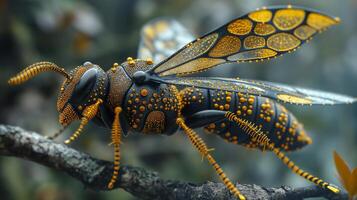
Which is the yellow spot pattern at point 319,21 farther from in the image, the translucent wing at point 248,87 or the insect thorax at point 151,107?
the insect thorax at point 151,107

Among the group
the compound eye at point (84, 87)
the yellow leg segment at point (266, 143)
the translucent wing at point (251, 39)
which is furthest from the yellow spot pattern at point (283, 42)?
the compound eye at point (84, 87)

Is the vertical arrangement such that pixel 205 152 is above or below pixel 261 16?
below

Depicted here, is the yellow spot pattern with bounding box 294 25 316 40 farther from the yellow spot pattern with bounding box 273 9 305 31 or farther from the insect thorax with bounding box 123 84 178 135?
the insect thorax with bounding box 123 84 178 135

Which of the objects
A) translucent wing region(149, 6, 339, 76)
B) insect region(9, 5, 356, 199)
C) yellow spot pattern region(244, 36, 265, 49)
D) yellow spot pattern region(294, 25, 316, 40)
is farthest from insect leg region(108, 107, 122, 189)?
yellow spot pattern region(294, 25, 316, 40)

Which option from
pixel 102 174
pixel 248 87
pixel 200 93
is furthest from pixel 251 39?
pixel 102 174

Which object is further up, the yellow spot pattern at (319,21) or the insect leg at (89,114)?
the insect leg at (89,114)

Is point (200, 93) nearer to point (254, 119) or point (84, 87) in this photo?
point (254, 119)
